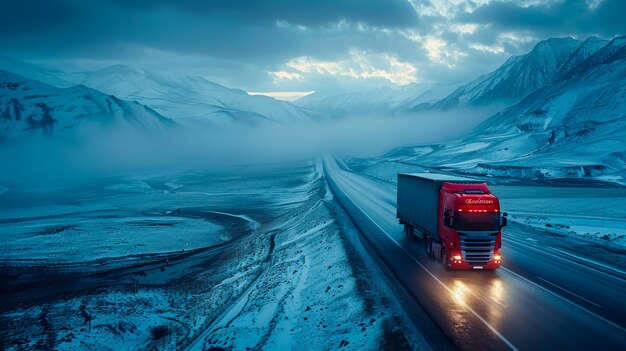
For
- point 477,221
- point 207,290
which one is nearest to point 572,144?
point 477,221

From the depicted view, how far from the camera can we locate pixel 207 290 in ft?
102

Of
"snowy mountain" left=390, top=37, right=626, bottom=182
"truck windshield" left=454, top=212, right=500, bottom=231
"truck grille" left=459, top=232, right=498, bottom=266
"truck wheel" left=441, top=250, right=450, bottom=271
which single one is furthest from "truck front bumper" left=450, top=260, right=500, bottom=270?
"snowy mountain" left=390, top=37, right=626, bottom=182

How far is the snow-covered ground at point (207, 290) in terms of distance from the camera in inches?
782

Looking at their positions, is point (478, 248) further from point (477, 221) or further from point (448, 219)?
point (448, 219)

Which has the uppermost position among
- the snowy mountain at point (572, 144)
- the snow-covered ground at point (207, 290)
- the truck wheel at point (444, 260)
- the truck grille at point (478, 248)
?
the snowy mountain at point (572, 144)

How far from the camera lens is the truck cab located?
23.7m

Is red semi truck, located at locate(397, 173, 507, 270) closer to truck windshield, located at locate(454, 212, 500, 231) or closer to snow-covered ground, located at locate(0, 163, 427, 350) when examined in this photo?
truck windshield, located at locate(454, 212, 500, 231)

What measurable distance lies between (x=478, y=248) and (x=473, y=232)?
991 millimetres

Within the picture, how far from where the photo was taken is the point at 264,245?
42.5 meters

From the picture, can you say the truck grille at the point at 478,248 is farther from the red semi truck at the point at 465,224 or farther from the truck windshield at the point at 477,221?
the truck windshield at the point at 477,221

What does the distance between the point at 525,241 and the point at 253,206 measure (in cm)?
4774

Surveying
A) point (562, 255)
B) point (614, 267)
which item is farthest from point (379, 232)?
point (614, 267)

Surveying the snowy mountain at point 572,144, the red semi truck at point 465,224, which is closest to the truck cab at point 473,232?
the red semi truck at point 465,224

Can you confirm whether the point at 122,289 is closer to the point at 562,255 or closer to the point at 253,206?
the point at 562,255
